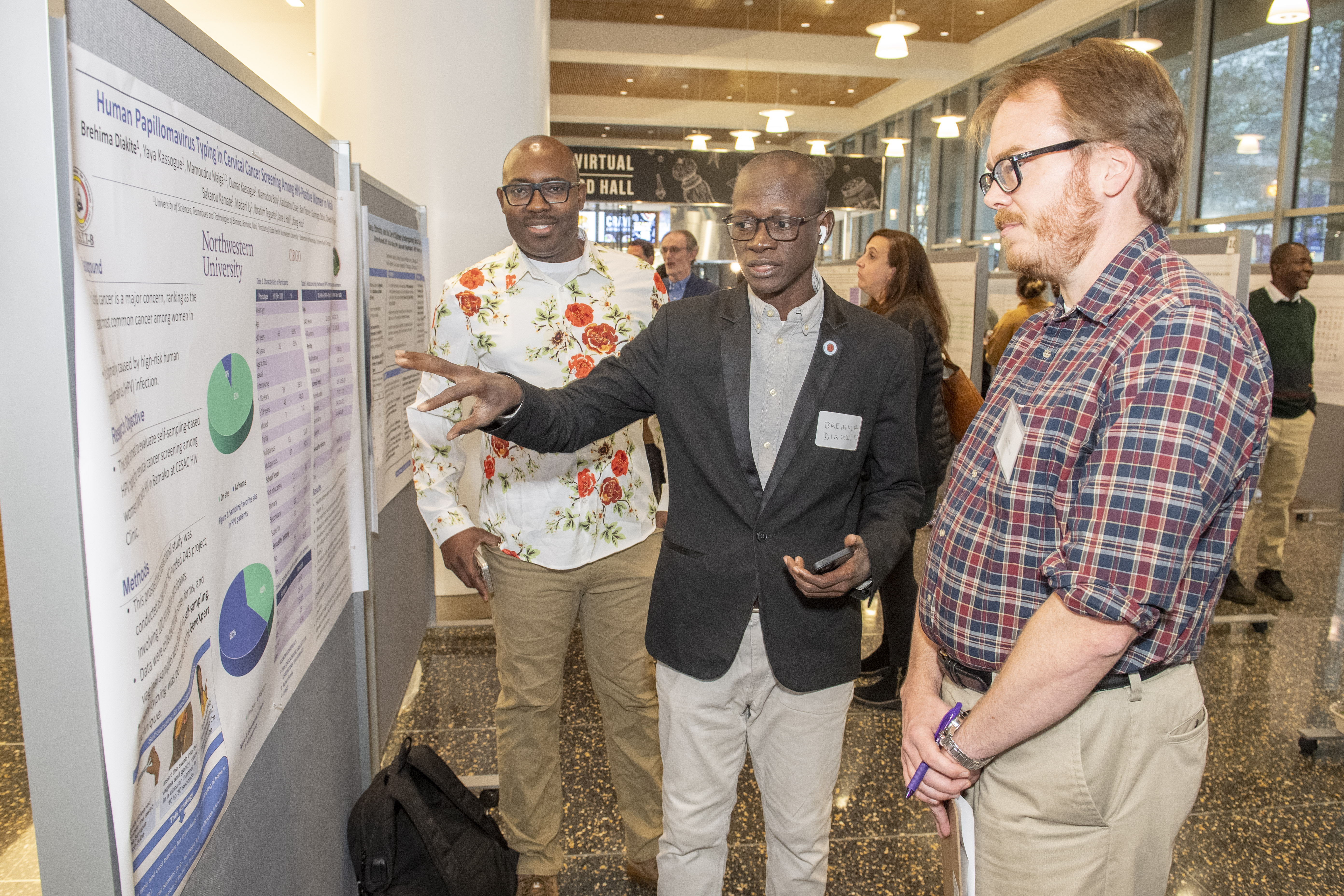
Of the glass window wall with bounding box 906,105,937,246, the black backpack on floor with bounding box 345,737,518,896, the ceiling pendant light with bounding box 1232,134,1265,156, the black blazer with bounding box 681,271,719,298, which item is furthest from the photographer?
the glass window wall with bounding box 906,105,937,246

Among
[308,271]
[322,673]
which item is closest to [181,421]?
[308,271]

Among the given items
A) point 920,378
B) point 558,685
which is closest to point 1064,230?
point 558,685

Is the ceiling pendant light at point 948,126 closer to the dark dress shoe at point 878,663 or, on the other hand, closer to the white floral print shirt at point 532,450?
the dark dress shoe at point 878,663

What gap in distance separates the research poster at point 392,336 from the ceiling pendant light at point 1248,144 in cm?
766

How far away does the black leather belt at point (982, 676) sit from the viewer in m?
1.14

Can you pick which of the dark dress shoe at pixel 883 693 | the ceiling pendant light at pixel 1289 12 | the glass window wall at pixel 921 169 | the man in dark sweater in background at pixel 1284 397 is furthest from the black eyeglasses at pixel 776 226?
the glass window wall at pixel 921 169

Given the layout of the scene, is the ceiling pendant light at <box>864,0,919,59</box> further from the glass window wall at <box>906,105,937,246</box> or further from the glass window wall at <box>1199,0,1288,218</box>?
the glass window wall at <box>906,105,937,246</box>

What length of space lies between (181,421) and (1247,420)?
3.98ft

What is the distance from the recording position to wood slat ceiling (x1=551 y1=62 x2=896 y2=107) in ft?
43.5

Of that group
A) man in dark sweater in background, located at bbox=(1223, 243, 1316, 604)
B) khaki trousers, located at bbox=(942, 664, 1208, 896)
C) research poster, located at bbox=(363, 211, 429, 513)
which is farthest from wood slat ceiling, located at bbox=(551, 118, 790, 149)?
khaki trousers, located at bbox=(942, 664, 1208, 896)

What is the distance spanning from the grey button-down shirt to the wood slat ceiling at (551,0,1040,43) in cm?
981

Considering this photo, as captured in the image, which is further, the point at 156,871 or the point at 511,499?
the point at 511,499

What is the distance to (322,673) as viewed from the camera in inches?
70.9

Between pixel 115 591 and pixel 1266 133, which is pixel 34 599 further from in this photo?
pixel 1266 133
